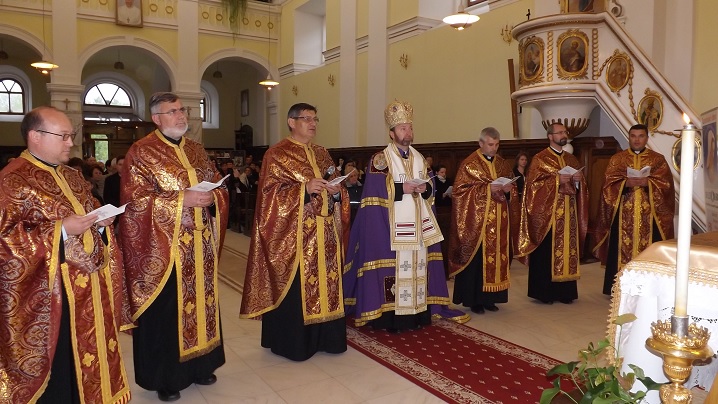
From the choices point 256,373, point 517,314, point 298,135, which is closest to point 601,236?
point 517,314

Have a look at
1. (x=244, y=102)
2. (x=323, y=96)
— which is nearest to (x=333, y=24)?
(x=323, y=96)

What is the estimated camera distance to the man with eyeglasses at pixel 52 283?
8.85ft

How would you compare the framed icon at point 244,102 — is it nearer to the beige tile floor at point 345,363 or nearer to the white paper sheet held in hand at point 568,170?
the beige tile floor at point 345,363

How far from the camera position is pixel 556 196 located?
20.3 feet

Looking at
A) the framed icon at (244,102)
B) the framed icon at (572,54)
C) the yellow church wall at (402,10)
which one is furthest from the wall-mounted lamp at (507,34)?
the framed icon at (244,102)

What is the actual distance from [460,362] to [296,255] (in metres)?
1.51

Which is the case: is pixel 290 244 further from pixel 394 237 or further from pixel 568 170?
pixel 568 170

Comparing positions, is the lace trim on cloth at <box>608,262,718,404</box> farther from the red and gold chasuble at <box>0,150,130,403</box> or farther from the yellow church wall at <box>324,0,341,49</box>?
the yellow church wall at <box>324,0,341,49</box>

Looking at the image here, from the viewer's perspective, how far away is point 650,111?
7.23 meters

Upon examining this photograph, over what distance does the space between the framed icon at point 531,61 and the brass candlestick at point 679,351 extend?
7233 millimetres

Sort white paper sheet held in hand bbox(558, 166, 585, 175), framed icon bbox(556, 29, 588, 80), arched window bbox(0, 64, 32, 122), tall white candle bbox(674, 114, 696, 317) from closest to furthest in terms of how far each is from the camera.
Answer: tall white candle bbox(674, 114, 696, 317)
white paper sheet held in hand bbox(558, 166, 585, 175)
framed icon bbox(556, 29, 588, 80)
arched window bbox(0, 64, 32, 122)

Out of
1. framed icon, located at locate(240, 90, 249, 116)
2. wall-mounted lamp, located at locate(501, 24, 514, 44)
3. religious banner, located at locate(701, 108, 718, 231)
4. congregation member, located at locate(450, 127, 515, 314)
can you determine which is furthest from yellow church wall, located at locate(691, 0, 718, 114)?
framed icon, located at locate(240, 90, 249, 116)

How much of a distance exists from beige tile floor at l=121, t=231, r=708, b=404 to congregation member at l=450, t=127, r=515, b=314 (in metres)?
0.31

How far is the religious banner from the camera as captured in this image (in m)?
2.59
